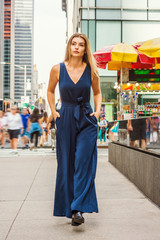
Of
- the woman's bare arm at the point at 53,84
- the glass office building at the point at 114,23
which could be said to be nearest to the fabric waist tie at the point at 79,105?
the woman's bare arm at the point at 53,84

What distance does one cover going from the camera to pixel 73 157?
3.79 m

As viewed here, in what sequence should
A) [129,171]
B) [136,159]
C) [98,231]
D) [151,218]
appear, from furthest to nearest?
1. [129,171]
2. [136,159]
3. [151,218]
4. [98,231]

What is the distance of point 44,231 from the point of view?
3.59 meters

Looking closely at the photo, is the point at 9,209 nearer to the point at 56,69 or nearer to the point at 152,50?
the point at 56,69

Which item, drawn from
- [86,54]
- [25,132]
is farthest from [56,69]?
[25,132]

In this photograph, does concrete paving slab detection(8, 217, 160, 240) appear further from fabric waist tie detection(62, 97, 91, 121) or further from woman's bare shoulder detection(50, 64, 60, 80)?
woman's bare shoulder detection(50, 64, 60, 80)

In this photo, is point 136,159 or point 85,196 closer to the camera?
point 85,196

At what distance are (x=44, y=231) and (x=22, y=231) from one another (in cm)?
22

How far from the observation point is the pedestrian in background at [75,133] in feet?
12.0

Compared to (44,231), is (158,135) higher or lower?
higher

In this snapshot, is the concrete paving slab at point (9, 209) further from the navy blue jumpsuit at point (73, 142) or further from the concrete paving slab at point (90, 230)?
the navy blue jumpsuit at point (73, 142)

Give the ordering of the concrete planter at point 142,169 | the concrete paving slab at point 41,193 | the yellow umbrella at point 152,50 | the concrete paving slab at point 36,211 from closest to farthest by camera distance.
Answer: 1. the concrete paving slab at point 36,211
2. the concrete planter at point 142,169
3. the concrete paving slab at point 41,193
4. the yellow umbrella at point 152,50

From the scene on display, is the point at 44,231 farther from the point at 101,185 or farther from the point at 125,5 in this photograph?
the point at 125,5

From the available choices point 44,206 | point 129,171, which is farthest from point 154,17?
point 44,206
